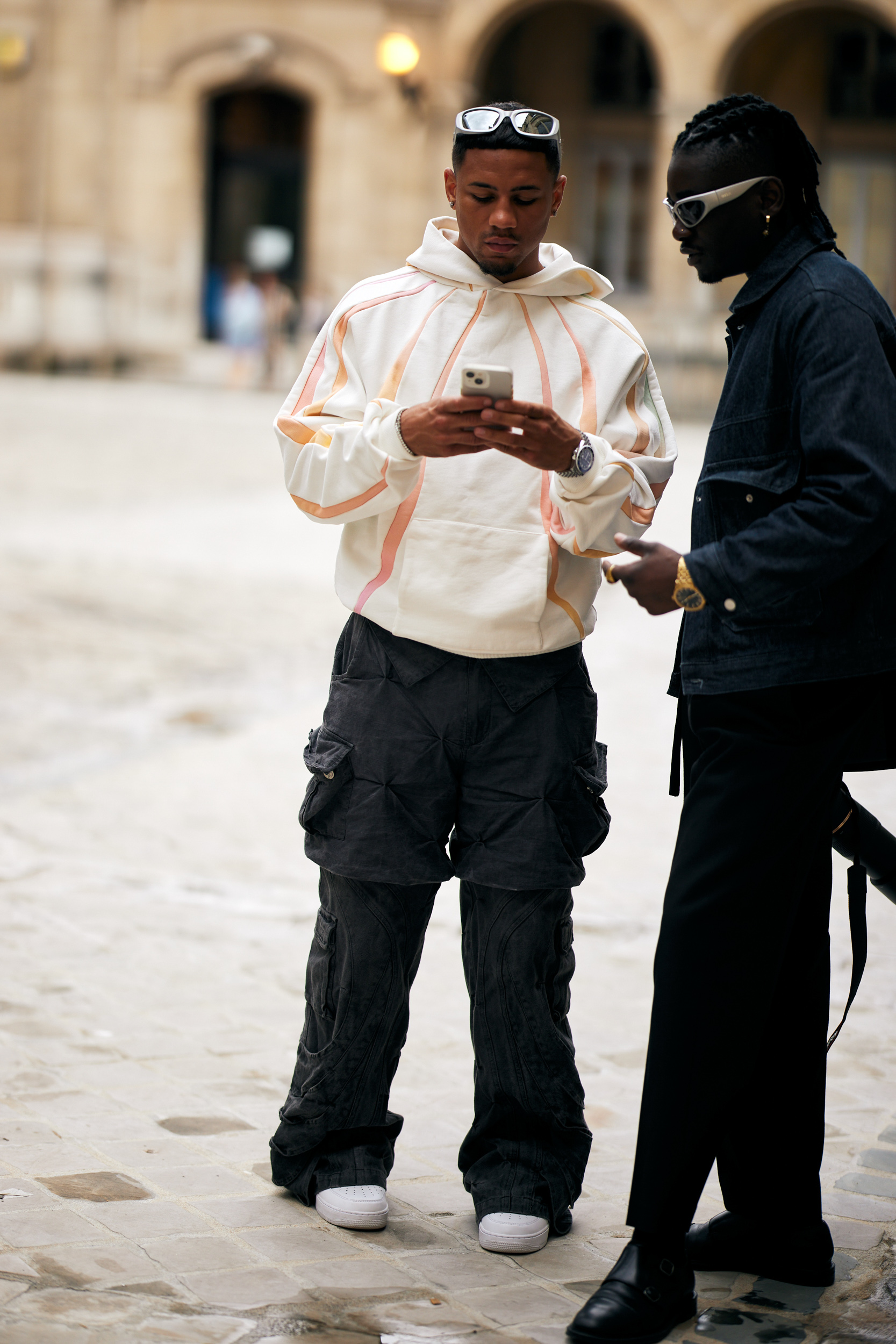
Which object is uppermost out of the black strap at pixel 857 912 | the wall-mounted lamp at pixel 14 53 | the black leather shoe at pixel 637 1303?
the wall-mounted lamp at pixel 14 53

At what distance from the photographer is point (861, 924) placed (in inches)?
120

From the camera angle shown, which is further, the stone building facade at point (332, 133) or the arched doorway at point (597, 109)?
the arched doorway at point (597, 109)

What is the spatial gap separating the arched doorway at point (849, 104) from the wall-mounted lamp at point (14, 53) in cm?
1057

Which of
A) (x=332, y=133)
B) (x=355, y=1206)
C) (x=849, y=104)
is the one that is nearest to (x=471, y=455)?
(x=355, y=1206)

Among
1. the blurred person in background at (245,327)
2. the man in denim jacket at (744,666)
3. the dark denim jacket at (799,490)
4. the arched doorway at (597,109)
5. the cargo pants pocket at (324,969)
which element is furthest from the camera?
the arched doorway at (597,109)

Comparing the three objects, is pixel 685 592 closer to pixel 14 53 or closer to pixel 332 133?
pixel 332 133

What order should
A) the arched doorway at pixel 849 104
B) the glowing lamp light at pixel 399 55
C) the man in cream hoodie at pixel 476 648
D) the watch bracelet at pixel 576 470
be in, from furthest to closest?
the arched doorway at pixel 849 104, the glowing lamp light at pixel 399 55, the man in cream hoodie at pixel 476 648, the watch bracelet at pixel 576 470

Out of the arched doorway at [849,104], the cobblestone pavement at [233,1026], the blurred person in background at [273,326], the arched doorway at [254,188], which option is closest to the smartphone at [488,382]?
the cobblestone pavement at [233,1026]

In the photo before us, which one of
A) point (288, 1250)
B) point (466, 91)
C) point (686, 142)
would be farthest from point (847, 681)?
point (466, 91)

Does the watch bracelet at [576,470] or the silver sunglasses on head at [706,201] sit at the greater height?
the silver sunglasses on head at [706,201]

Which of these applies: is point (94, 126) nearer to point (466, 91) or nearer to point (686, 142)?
point (466, 91)

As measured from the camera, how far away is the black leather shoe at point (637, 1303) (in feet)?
8.70

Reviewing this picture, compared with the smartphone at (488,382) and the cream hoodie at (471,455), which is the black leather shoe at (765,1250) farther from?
the smartphone at (488,382)

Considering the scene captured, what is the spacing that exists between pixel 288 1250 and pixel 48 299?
23.7 metres
